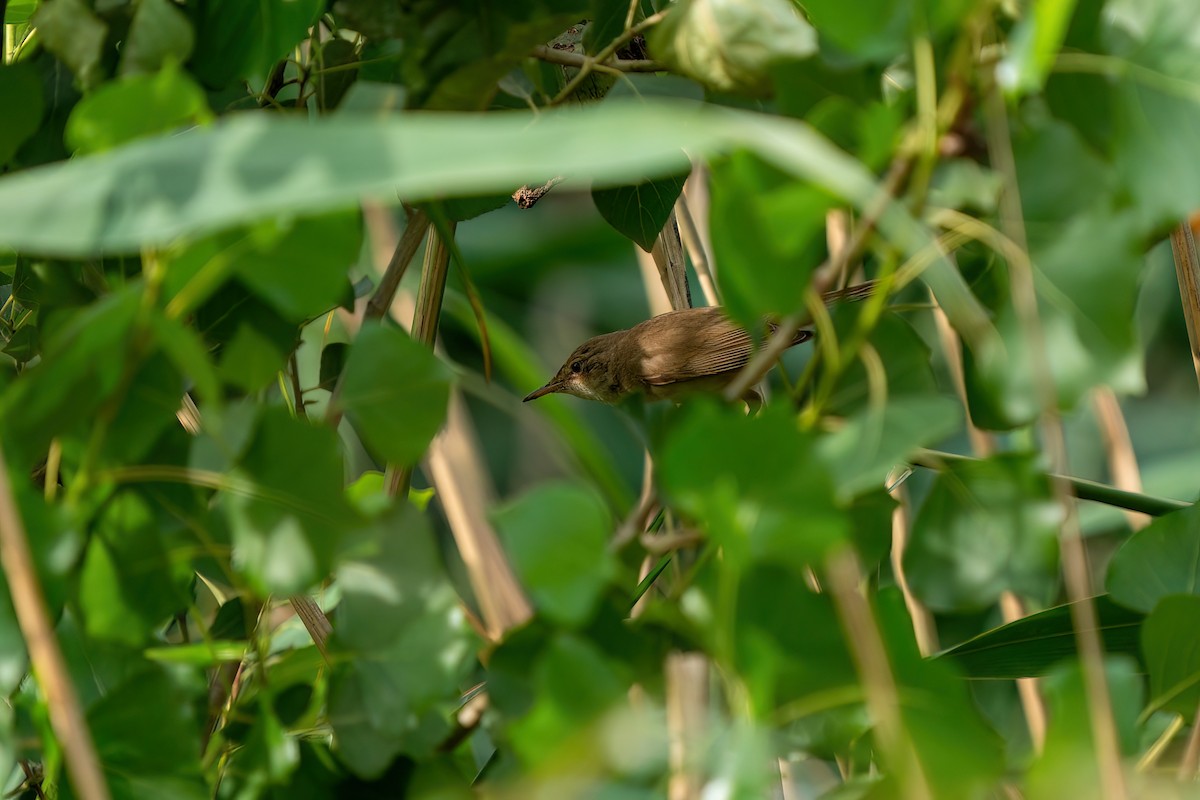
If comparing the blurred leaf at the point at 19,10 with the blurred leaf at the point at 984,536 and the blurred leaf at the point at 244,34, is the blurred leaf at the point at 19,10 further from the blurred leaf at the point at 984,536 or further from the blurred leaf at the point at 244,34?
the blurred leaf at the point at 984,536

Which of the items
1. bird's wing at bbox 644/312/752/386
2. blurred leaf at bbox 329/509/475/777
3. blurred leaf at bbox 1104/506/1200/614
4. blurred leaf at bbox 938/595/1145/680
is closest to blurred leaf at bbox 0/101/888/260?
blurred leaf at bbox 329/509/475/777

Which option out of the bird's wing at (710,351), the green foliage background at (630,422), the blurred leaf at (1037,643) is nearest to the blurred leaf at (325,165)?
the green foliage background at (630,422)

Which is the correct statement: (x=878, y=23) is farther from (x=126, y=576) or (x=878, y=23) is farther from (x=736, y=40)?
(x=126, y=576)

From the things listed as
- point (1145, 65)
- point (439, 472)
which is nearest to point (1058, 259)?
point (1145, 65)

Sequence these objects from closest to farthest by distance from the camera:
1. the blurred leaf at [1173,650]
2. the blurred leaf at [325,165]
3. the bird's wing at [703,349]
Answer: the blurred leaf at [325,165], the blurred leaf at [1173,650], the bird's wing at [703,349]

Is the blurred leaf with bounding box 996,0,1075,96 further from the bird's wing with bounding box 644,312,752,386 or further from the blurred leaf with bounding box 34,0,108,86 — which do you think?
the bird's wing with bounding box 644,312,752,386
